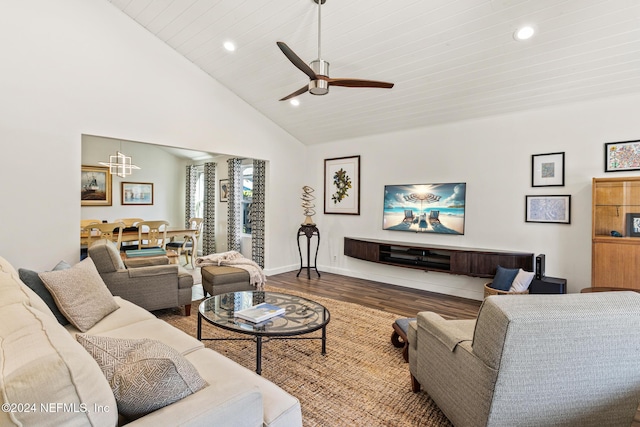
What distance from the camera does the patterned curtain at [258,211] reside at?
607 cm

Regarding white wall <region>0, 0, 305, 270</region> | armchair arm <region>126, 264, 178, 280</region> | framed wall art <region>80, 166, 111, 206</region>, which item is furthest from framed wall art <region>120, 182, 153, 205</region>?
armchair arm <region>126, 264, 178, 280</region>

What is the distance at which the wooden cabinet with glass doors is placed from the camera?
10.9 ft

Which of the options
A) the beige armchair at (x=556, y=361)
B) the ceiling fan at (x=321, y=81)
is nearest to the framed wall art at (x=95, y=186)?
the ceiling fan at (x=321, y=81)

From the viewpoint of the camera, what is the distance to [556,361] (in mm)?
1389

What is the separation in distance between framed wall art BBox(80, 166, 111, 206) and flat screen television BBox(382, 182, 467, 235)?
523cm

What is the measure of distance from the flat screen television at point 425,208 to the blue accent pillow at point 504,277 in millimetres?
896

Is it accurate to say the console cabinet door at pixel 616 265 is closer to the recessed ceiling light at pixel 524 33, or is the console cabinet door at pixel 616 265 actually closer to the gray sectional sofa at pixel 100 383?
the recessed ceiling light at pixel 524 33

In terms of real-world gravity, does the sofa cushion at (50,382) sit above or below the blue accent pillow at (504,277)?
above

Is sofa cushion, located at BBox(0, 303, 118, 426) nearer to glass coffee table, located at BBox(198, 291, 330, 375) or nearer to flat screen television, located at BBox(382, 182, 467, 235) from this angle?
glass coffee table, located at BBox(198, 291, 330, 375)

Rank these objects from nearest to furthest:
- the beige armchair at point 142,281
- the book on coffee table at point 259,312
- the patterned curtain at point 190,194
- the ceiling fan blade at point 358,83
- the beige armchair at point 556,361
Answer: the beige armchair at point 556,361 → the book on coffee table at point 259,312 → the ceiling fan blade at point 358,83 → the beige armchair at point 142,281 → the patterned curtain at point 190,194

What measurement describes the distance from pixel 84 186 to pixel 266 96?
371 cm

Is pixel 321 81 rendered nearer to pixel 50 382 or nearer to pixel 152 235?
pixel 50 382

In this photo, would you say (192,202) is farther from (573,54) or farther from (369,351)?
(573,54)

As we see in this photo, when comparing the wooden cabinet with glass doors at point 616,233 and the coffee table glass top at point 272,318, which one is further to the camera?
the wooden cabinet with glass doors at point 616,233
